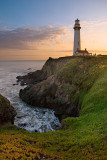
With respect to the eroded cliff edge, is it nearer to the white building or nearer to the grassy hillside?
the grassy hillside

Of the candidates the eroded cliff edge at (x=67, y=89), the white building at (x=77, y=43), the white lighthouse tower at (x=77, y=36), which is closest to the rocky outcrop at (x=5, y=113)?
the eroded cliff edge at (x=67, y=89)

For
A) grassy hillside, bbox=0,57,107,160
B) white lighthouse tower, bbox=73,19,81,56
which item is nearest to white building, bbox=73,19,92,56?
white lighthouse tower, bbox=73,19,81,56

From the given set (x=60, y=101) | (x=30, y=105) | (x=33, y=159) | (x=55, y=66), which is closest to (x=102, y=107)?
(x=33, y=159)

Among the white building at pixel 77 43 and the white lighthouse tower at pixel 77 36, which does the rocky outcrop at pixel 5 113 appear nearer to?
the white building at pixel 77 43

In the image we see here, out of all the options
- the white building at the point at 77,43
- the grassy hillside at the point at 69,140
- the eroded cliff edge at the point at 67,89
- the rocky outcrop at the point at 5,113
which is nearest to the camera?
the grassy hillside at the point at 69,140

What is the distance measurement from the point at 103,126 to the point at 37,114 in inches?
786

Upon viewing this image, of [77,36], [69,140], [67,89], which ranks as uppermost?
[77,36]

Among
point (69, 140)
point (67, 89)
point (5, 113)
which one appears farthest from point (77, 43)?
point (69, 140)

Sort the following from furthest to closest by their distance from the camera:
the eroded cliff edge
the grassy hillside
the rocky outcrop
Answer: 1. the eroded cliff edge
2. the rocky outcrop
3. the grassy hillside

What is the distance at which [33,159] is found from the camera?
8.77 m

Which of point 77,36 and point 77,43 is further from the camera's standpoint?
point 77,43

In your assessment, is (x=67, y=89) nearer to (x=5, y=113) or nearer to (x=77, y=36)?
(x=5, y=113)

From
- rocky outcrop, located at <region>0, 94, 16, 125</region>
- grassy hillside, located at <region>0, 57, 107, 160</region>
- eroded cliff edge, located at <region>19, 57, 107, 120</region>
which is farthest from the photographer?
eroded cliff edge, located at <region>19, 57, 107, 120</region>

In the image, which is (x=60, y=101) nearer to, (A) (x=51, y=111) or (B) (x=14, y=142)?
(A) (x=51, y=111)
